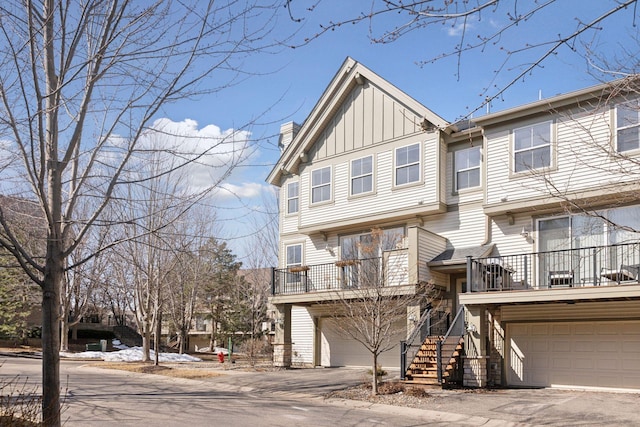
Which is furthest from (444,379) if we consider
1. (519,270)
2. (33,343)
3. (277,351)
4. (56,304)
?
(33,343)

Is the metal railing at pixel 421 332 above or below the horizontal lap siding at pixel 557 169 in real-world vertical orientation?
below

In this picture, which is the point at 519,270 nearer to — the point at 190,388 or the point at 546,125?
the point at 546,125

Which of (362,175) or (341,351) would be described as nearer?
(362,175)

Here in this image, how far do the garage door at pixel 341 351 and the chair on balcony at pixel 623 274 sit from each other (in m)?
8.48

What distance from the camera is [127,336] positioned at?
140 feet

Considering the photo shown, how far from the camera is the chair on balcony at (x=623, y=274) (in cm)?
1544

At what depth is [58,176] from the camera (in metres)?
6.12

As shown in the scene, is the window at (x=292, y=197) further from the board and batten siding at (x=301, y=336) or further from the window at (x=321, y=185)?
the board and batten siding at (x=301, y=336)

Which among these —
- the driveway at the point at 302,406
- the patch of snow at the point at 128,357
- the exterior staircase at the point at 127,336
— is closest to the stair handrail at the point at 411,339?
the driveway at the point at 302,406

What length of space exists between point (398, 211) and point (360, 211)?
1.71 meters

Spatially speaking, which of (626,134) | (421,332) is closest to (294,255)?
(421,332)

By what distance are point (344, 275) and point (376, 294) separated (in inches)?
172

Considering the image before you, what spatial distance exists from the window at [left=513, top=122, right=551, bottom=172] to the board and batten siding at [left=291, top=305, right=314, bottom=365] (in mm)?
10827

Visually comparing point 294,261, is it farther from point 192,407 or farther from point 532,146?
point 192,407
